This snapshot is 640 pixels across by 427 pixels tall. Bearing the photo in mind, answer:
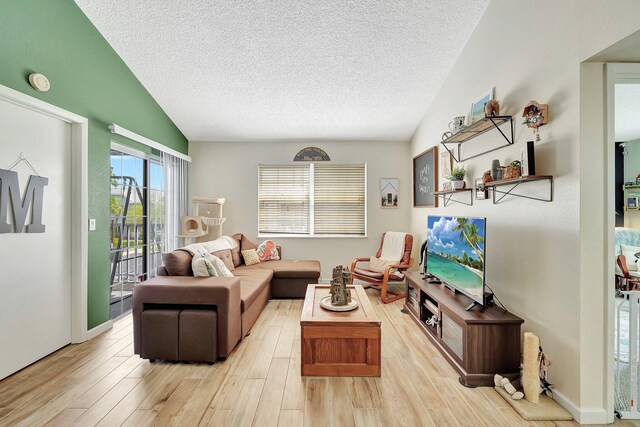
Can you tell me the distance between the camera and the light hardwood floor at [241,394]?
1.73 m

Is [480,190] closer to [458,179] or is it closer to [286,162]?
[458,179]

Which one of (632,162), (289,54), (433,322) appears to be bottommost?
(433,322)

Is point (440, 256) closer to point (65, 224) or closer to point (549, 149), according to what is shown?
point (549, 149)

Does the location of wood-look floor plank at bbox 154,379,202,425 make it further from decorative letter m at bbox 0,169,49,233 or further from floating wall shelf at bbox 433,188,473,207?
floating wall shelf at bbox 433,188,473,207

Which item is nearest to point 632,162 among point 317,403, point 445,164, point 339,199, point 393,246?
point 445,164

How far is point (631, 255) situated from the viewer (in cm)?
271

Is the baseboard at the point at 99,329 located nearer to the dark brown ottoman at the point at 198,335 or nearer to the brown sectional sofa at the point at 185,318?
the brown sectional sofa at the point at 185,318

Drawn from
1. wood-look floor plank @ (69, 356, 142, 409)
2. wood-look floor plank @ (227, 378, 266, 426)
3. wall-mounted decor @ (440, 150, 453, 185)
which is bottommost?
wood-look floor plank @ (69, 356, 142, 409)

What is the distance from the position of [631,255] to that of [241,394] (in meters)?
3.67

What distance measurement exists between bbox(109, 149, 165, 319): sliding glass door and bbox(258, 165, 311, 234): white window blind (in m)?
1.59

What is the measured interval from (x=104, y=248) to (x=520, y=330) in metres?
4.00

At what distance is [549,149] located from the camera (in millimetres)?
1979

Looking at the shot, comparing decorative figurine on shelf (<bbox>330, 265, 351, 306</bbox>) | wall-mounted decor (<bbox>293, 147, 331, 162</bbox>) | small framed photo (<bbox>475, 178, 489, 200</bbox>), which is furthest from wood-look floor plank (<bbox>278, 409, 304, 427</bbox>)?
wall-mounted decor (<bbox>293, 147, 331, 162</bbox>)

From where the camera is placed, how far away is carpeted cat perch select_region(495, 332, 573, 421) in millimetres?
1757
